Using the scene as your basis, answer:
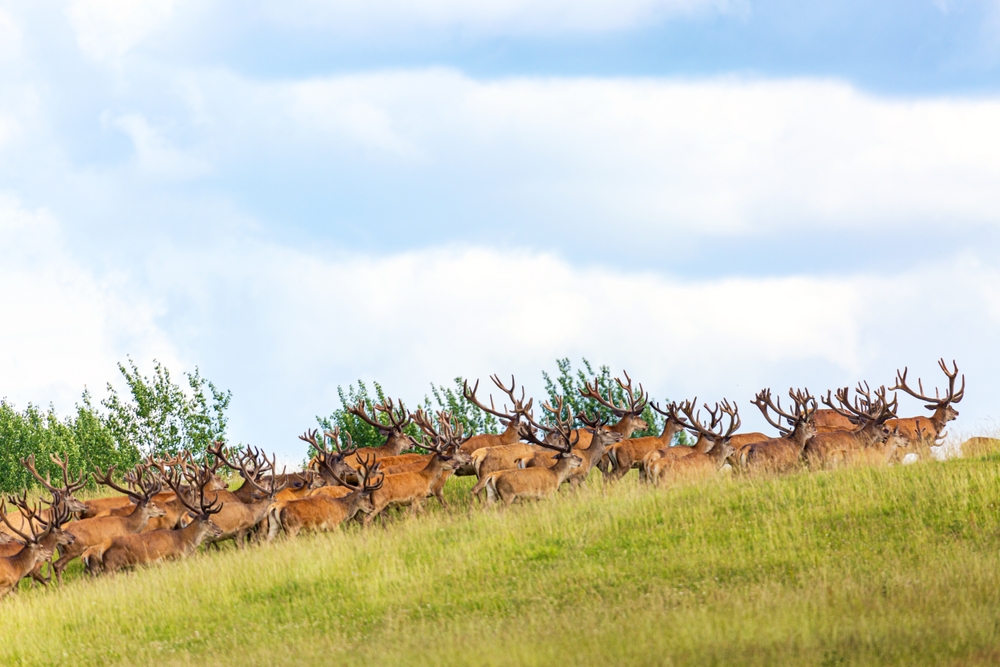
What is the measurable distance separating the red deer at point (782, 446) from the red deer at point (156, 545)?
8708 millimetres

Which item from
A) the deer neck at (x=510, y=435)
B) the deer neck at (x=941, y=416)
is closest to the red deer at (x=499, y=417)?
the deer neck at (x=510, y=435)

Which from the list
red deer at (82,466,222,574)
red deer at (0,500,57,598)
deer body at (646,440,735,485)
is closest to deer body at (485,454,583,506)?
deer body at (646,440,735,485)

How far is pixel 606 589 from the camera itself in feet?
43.3

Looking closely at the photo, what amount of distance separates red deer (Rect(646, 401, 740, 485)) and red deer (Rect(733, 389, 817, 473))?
295mm

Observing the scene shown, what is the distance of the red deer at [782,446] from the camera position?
757 inches

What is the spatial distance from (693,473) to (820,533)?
445 cm

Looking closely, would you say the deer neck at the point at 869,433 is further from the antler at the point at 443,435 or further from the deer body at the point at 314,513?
the deer body at the point at 314,513

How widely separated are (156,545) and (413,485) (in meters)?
4.13

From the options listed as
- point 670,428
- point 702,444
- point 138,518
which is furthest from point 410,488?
point 670,428

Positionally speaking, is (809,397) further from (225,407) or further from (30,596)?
(225,407)

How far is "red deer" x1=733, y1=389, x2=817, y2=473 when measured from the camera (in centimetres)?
1923

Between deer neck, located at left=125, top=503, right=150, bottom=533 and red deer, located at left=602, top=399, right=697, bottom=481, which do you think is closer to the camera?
deer neck, located at left=125, top=503, right=150, bottom=533

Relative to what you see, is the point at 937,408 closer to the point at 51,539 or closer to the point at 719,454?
the point at 719,454

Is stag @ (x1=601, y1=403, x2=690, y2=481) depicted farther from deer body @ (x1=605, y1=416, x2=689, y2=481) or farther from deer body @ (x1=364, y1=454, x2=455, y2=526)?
deer body @ (x1=364, y1=454, x2=455, y2=526)
